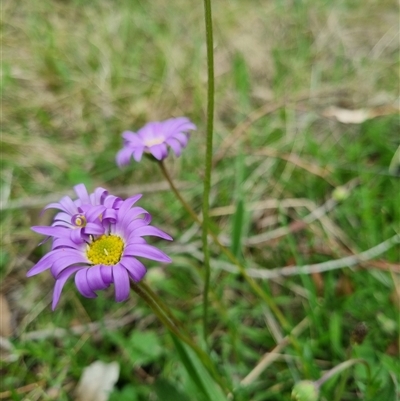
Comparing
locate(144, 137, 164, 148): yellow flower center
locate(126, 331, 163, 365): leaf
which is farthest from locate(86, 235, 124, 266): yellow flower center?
locate(126, 331, 163, 365): leaf

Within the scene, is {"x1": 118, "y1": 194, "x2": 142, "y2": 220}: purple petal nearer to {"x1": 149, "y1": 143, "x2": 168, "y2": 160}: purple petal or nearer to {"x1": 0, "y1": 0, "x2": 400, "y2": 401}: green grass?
{"x1": 149, "y1": 143, "x2": 168, "y2": 160}: purple petal

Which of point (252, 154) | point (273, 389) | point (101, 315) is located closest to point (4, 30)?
point (252, 154)

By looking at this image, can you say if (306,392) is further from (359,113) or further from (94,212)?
(359,113)

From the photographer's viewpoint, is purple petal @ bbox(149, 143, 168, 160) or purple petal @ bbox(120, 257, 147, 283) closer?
purple petal @ bbox(120, 257, 147, 283)

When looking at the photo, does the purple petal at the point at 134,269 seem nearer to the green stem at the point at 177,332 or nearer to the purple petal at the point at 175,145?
the green stem at the point at 177,332

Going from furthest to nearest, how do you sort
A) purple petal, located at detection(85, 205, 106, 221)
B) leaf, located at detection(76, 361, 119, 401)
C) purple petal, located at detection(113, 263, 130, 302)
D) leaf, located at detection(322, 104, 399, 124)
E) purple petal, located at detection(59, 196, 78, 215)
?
leaf, located at detection(322, 104, 399, 124) → leaf, located at detection(76, 361, 119, 401) → purple petal, located at detection(59, 196, 78, 215) → purple petal, located at detection(85, 205, 106, 221) → purple petal, located at detection(113, 263, 130, 302)

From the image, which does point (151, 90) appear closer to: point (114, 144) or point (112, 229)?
point (114, 144)

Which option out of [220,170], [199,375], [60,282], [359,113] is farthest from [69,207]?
[359,113]
